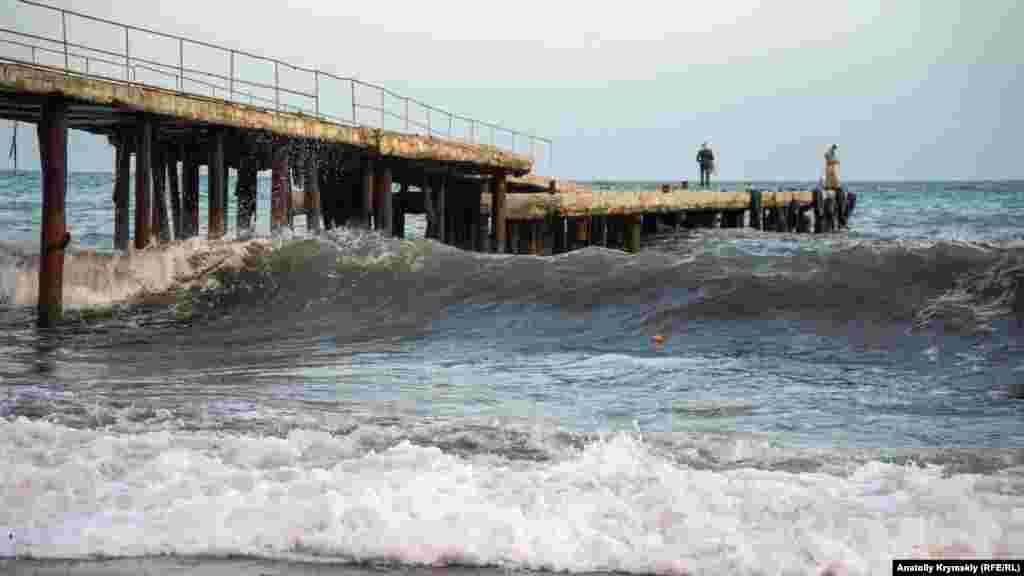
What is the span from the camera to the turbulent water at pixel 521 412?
5.46 meters

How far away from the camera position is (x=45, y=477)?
6387 mm

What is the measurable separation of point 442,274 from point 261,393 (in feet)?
33.7

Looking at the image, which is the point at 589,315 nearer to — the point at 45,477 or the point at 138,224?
the point at 138,224

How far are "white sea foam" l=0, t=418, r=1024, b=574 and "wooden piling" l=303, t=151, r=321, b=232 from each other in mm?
15106

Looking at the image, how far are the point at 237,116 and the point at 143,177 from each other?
171 centimetres

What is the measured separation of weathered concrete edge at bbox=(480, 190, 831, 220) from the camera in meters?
26.5

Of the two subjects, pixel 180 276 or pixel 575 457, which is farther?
pixel 180 276

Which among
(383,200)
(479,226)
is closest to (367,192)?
(383,200)

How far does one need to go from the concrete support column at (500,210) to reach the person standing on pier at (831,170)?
27.2 metres

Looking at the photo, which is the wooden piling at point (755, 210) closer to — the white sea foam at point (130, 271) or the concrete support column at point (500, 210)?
the concrete support column at point (500, 210)

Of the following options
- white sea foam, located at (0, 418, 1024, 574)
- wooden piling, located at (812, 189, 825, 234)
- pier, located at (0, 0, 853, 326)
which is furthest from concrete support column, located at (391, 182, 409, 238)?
white sea foam, located at (0, 418, 1024, 574)

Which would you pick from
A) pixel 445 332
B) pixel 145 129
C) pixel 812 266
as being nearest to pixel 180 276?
pixel 145 129

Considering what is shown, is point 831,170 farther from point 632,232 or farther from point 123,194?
point 123,194

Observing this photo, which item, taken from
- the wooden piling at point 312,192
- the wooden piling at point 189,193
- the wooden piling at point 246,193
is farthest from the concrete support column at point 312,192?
the wooden piling at point 189,193
